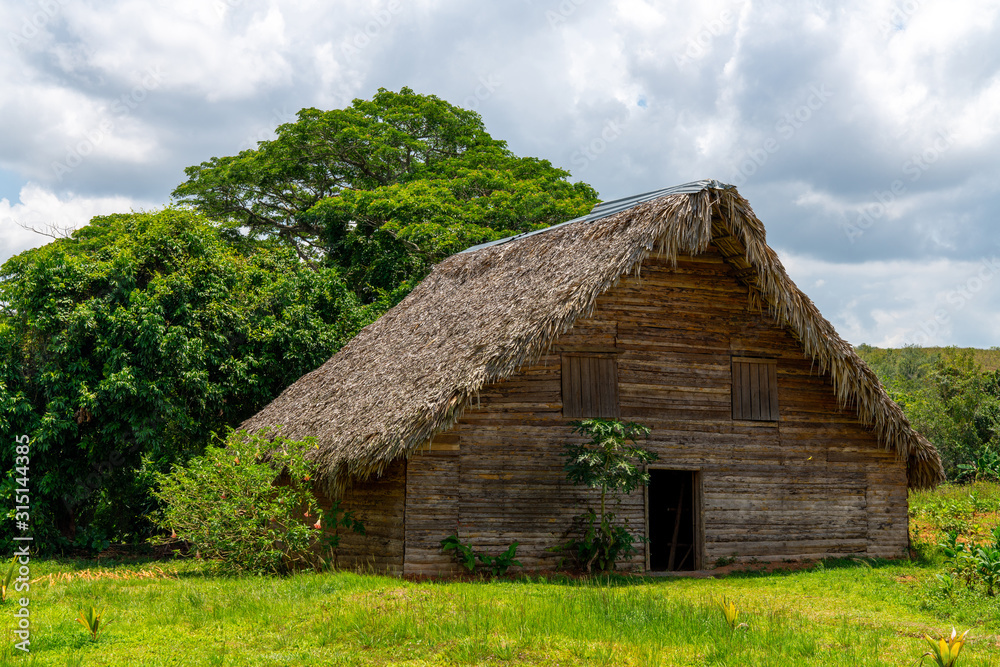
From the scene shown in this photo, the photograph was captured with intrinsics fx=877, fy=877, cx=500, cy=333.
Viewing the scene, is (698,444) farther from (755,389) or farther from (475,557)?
(475,557)

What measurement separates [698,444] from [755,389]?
4.36ft

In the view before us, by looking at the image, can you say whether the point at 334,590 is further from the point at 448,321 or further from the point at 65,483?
the point at 65,483

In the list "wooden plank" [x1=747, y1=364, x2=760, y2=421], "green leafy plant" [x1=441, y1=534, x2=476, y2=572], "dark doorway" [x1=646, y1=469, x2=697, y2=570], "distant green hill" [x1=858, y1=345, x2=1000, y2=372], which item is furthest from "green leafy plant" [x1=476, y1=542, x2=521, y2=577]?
"distant green hill" [x1=858, y1=345, x2=1000, y2=372]

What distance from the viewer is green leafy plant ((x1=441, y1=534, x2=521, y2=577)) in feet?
38.2

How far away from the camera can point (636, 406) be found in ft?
43.1

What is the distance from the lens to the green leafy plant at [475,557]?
38.2 feet

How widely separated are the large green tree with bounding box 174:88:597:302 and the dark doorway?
379 inches

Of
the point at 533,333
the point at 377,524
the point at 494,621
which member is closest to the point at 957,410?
the point at 533,333

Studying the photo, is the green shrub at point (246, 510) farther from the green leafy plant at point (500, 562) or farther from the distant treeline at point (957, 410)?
the distant treeline at point (957, 410)

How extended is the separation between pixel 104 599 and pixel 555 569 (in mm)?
5729

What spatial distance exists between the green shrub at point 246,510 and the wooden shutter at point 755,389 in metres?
6.10

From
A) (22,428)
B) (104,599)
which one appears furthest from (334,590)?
(22,428)

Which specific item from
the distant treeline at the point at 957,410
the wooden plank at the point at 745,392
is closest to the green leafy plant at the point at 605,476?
the wooden plank at the point at 745,392

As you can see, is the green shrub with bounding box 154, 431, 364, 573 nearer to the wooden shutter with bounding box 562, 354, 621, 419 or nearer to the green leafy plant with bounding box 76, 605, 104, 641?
the wooden shutter with bounding box 562, 354, 621, 419
